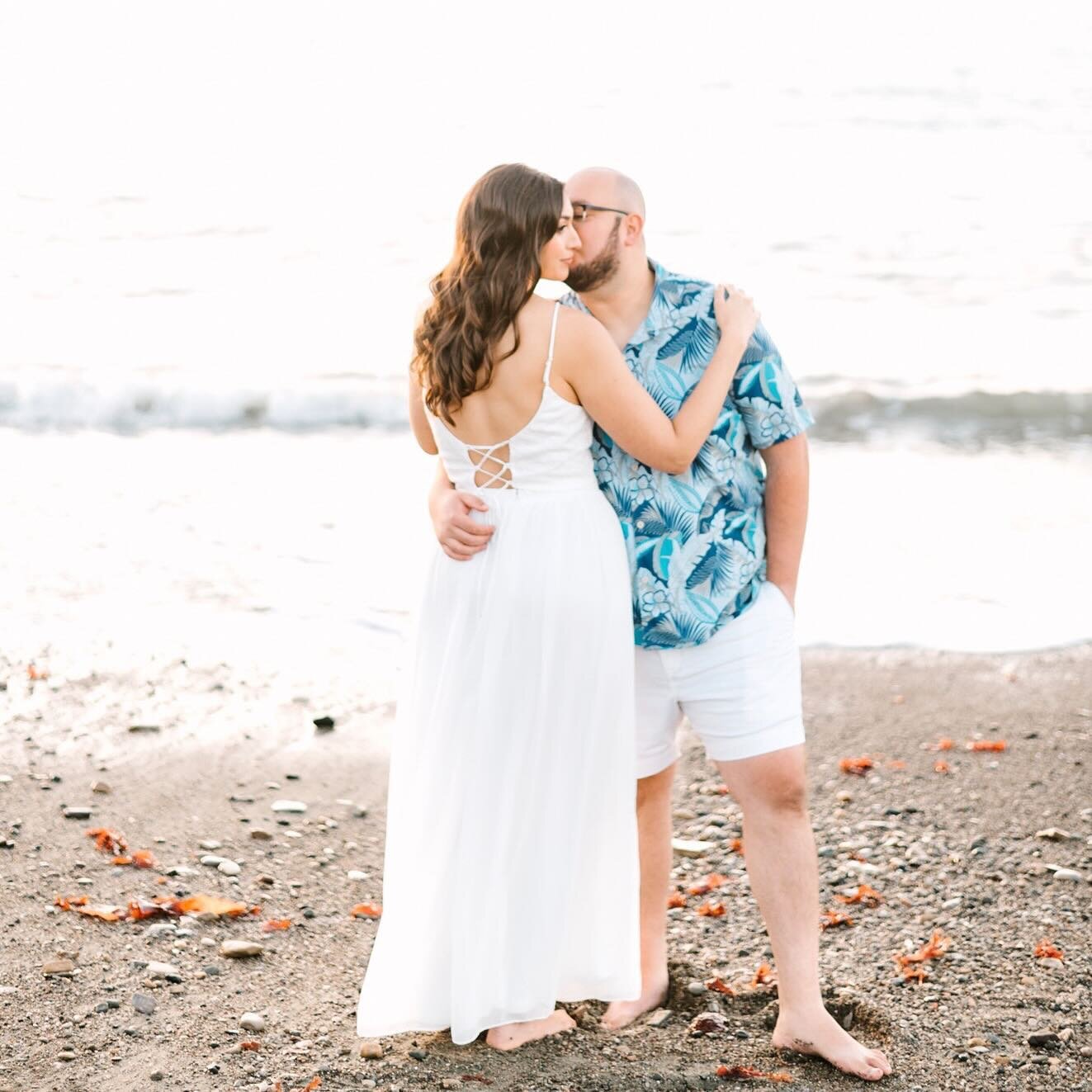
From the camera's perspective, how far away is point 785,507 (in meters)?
3.72

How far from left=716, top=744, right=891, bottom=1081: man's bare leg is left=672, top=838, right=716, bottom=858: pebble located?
133 centimetres

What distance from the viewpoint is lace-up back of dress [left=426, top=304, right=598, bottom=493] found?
3426mm

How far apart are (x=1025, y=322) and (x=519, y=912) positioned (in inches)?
548

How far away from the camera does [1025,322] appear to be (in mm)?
15953

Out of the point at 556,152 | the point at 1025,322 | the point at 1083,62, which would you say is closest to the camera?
the point at 1025,322

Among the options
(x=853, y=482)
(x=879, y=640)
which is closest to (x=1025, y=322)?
(x=853, y=482)

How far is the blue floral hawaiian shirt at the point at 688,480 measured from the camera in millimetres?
3578

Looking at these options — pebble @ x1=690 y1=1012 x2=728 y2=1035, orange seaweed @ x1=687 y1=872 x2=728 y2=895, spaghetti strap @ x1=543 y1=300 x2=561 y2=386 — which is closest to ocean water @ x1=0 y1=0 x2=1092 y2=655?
orange seaweed @ x1=687 y1=872 x2=728 y2=895

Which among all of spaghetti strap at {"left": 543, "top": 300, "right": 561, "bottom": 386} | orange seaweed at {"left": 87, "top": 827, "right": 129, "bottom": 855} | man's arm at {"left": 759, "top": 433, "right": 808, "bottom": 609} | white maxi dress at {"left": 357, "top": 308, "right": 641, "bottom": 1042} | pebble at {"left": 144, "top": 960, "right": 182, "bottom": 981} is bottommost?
pebble at {"left": 144, "top": 960, "right": 182, "bottom": 981}

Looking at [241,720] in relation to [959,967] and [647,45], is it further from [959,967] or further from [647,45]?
[647,45]

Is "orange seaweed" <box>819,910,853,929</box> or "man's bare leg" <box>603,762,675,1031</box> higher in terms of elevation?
"man's bare leg" <box>603,762,675,1031</box>

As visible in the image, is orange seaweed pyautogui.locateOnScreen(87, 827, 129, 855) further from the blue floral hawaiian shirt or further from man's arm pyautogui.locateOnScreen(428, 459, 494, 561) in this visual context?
the blue floral hawaiian shirt

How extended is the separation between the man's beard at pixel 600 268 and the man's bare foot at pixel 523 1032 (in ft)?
6.03

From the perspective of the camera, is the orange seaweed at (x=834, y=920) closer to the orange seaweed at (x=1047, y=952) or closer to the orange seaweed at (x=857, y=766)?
the orange seaweed at (x=1047, y=952)
